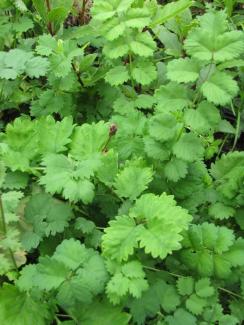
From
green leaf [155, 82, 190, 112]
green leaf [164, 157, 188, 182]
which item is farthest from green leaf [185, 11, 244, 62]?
green leaf [164, 157, 188, 182]

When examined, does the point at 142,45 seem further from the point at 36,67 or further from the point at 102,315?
the point at 102,315

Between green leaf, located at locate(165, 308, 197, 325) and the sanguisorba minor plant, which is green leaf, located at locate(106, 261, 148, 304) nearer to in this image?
the sanguisorba minor plant

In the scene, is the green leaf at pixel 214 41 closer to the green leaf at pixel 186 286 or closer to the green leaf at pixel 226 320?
the green leaf at pixel 186 286

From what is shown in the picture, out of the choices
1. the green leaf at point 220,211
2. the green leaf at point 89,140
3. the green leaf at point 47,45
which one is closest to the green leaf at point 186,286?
the green leaf at point 220,211

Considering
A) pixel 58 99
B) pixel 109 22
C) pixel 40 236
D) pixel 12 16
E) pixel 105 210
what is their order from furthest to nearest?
pixel 12 16, pixel 58 99, pixel 109 22, pixel 105 210, pixel 40 236

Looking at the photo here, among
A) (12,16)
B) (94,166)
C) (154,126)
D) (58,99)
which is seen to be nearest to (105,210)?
(94,166)

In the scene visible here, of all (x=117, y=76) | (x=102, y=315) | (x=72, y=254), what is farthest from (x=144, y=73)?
(x=102, y=315)

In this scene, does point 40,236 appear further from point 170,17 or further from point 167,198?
point 170,17
